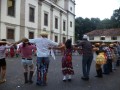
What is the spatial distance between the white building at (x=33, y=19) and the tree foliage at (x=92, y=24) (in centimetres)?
3161

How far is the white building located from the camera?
31172mm

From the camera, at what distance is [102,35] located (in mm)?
73188

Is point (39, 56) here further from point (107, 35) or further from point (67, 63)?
point (107, 35)

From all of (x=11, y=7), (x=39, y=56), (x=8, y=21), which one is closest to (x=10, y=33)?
(x=8, y=21)

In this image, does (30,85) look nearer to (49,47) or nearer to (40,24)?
(49,47)

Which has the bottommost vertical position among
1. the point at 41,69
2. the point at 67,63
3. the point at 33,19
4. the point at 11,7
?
the point at 41,69

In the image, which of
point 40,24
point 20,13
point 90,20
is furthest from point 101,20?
point 20,13

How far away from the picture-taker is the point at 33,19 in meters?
37.5

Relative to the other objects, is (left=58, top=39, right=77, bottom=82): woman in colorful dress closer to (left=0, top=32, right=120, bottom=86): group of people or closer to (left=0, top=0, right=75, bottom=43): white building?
(left=0, top=32, right=120, bottom=86): group of people

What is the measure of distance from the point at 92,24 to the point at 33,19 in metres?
54.3

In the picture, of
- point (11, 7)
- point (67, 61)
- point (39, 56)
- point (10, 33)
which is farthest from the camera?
point (11, 7)

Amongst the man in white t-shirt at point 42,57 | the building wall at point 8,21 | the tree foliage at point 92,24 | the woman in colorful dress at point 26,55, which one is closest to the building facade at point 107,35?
the tree foliage at point 92,24

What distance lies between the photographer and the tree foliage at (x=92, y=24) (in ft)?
271

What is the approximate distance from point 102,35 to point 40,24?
119ft
